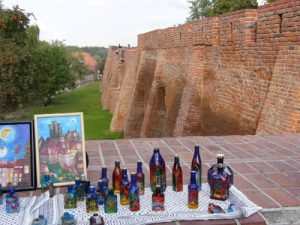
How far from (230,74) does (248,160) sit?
15.5 ft

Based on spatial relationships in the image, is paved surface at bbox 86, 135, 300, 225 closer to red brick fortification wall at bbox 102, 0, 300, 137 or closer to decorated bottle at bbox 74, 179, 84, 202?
decorated bottle at bbox 74, 179, 84, 202

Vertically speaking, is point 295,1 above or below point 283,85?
above

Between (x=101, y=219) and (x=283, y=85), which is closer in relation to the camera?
(x=101, y=219)

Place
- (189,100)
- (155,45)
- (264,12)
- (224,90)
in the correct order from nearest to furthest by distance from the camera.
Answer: (264,12) < (224,90) < (189,100) < (155,45)

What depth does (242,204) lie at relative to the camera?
2.46 metres

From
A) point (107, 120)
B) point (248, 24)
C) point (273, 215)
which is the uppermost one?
point (248, 24)

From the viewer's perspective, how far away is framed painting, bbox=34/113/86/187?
9.03ft

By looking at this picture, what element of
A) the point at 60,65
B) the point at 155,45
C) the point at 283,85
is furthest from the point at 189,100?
the point at 60,65

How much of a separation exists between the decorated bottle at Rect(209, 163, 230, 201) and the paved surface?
0.62 feet

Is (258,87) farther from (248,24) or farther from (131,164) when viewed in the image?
(131,164)

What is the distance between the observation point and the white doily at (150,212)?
2.25m

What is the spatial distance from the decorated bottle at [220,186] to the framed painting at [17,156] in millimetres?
1189

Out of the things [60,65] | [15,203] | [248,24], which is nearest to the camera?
[15,203]

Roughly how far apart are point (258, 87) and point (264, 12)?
1222 millimetres
